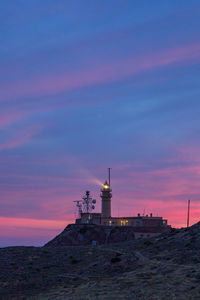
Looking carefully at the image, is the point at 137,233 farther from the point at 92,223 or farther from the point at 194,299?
the point at 194,299

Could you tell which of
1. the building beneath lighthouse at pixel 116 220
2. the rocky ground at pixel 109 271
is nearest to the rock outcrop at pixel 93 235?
the building beneath lighthouse at pixel 116 220

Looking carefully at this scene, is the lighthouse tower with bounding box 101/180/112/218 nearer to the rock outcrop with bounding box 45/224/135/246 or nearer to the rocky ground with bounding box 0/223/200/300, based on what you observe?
the rock outcrop with bounding box 45/224/135/246

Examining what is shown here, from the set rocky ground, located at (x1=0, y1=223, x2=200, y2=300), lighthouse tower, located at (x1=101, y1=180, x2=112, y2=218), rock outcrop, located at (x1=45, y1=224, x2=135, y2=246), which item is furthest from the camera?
lighthouse tower, located at (x1=101, y1=180, x2=112, y2=218)

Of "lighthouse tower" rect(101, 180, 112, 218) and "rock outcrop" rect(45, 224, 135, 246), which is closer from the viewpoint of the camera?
"rock outcrop" rect(45, 224, 135, 246)

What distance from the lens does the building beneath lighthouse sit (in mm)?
110375

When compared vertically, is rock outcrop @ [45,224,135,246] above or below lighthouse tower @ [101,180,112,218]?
below

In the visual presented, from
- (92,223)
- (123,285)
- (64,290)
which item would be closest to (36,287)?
(64,290)

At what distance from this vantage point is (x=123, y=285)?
37.3 m

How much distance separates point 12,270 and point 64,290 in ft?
40.3

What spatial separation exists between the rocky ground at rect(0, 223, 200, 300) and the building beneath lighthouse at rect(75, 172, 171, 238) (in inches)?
2103

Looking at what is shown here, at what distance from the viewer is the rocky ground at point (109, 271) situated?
3547cm

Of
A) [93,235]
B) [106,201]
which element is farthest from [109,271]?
[106,201]

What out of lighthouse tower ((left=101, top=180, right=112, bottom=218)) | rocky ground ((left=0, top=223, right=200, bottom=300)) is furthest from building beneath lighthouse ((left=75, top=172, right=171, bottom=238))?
rocky ground ((left=0, top=223, right=200, bottom=300))

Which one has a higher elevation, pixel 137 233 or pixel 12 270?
pixel 137 233
